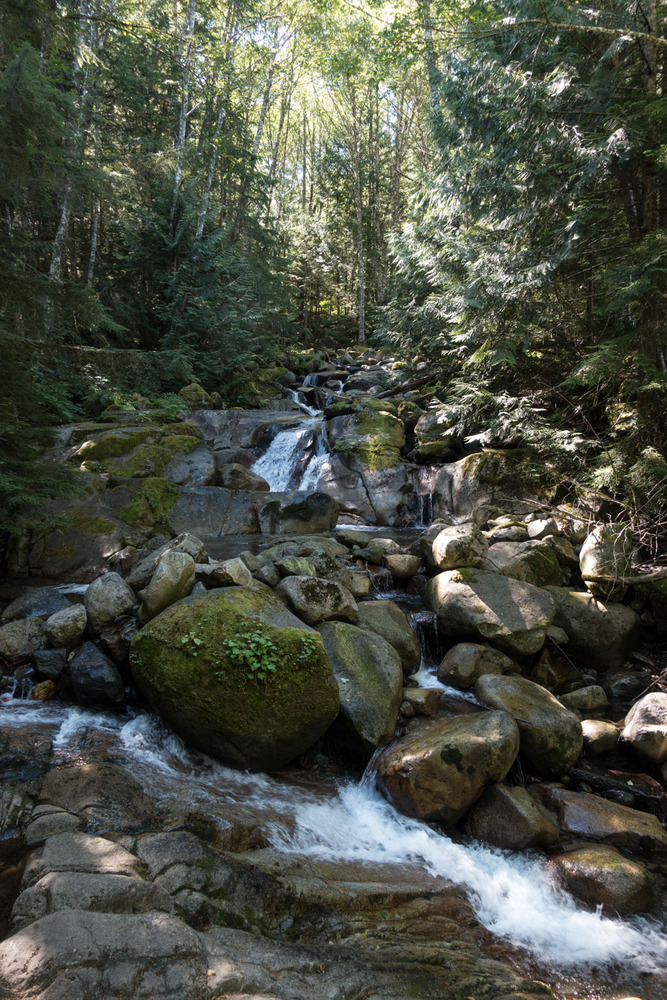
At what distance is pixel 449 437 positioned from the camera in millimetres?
11781

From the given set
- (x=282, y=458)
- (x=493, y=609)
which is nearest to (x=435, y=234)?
(x=282, y=458)

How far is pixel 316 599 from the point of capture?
556cm

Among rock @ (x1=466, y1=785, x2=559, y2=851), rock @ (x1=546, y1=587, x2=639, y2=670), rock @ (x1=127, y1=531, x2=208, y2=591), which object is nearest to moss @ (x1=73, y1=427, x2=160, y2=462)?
rock @ (x1=127, y1=531, x2=208, y2=591)

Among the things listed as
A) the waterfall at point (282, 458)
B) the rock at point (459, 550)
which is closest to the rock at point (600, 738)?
the rock at point (459, 550)

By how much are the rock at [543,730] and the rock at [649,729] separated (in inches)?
24.0

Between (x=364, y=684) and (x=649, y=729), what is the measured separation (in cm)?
295

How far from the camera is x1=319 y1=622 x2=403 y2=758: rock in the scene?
15.1ft

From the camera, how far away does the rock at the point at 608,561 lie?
660 centimetres

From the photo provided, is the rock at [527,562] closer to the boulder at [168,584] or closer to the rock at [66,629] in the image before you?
the boulder at [168,584]

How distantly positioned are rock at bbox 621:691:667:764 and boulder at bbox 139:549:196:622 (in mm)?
4937

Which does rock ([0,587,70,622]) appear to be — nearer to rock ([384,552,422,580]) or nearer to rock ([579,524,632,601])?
rock ([384,552,422,580])

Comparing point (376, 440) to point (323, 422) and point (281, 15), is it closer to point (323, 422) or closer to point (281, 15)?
point (323, 422)

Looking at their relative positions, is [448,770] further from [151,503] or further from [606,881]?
[151,503]

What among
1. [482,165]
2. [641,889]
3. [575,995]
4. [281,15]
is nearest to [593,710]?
[641,889]
